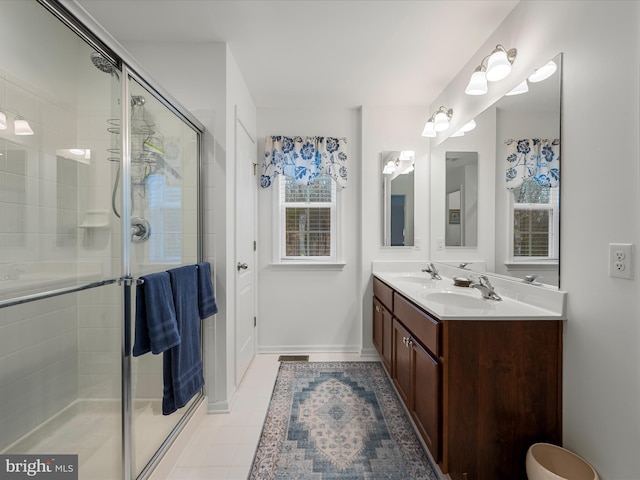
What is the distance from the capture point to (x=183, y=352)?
5.06 feet

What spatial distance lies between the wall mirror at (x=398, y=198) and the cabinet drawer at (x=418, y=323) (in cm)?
96

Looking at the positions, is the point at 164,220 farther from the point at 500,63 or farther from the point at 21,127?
the point at 500,63

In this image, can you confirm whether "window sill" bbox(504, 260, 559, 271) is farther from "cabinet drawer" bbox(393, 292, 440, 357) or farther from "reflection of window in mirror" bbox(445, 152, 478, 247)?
"cabinet drawer" bbox(393, 292, 440, 357)

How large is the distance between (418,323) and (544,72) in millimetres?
1404

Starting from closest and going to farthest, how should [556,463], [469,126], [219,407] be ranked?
[556,463] → [219,407] → [469,126]

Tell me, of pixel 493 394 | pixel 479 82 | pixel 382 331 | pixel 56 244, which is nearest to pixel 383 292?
pixel 382 331

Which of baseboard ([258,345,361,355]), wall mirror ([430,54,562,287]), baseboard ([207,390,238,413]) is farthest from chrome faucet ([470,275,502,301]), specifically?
baseboard ([207,390,238,413])

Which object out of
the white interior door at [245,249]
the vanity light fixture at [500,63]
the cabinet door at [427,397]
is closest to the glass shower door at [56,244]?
the white interior door at [245,249]

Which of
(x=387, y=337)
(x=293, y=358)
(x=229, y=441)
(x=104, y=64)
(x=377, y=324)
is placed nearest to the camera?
(x=104, y=64)

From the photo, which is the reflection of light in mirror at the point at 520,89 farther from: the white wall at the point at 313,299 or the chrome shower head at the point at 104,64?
the chrome shower head at the point at 104,64

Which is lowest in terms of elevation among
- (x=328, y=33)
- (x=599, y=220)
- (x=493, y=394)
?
(x=493, y=394)

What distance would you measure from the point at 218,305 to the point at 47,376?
99 cm

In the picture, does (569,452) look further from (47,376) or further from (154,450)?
(47,376)

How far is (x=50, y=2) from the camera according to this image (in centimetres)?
92
